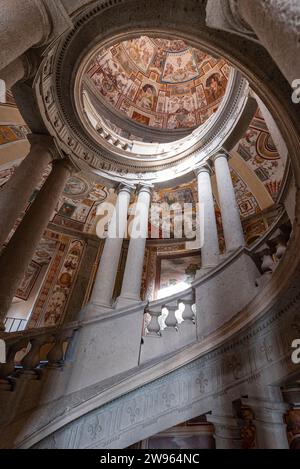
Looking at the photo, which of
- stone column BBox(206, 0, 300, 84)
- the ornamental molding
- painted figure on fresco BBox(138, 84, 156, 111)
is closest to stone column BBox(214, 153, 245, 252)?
the ornamental molding

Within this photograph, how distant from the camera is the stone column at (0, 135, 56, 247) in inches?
167

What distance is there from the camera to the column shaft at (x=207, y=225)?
4472 mm

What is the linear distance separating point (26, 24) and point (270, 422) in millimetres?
3443

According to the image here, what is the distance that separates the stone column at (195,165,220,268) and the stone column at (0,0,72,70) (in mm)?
3444

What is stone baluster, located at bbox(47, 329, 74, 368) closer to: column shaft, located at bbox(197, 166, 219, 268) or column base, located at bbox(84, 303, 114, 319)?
column base, located at bbox(84, 303, 114, 319)

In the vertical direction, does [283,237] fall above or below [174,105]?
below

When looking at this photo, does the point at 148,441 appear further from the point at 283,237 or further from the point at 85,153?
the point at 85,153

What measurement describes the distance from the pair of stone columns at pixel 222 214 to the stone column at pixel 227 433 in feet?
7.19

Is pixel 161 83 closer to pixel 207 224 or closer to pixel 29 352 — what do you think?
pixel 207 224

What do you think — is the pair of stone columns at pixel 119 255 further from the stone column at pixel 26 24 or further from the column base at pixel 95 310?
the stone column at pixel 26 24

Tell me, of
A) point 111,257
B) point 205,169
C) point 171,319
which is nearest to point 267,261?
point 171,319

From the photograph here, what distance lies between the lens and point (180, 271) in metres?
10.5

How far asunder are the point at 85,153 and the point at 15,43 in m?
5.14
